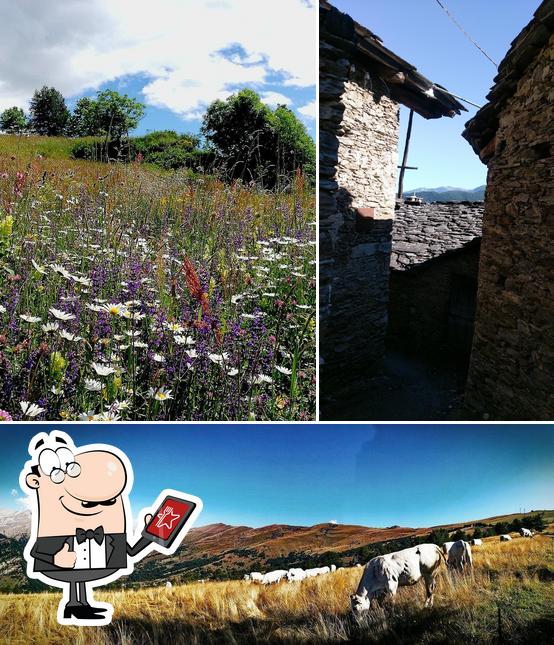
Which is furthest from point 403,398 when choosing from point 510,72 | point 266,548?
point 266,548

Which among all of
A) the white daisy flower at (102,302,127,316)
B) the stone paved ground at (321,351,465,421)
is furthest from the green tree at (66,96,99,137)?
the stone paved ground at (321,351,465,421)

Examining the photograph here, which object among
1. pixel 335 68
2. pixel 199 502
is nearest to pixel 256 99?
pixel 199 502

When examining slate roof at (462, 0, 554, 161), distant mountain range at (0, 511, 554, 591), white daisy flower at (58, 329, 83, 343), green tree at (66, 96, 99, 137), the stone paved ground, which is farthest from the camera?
the stone paved ground

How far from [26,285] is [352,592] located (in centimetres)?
197

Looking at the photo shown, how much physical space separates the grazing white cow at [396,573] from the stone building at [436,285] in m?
7.05

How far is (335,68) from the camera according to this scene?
4.38 m

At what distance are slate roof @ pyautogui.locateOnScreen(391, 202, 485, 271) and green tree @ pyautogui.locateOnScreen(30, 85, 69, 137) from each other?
268 inches

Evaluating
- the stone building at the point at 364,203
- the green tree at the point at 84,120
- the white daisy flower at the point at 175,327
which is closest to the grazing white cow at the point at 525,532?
the white daisy flower at the point at 175,327

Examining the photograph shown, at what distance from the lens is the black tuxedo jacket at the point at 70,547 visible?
1921 mm

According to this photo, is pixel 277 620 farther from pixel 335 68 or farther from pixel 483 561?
pixel 335 68

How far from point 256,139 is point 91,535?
2.11m

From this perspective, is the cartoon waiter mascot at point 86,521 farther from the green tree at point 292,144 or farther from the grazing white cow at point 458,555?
the green tree at point 292,144

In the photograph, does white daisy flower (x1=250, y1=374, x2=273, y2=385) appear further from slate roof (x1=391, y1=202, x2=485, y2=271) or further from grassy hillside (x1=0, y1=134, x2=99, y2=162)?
slate roof (x1=391, y1=202, x2=485, y2=271)

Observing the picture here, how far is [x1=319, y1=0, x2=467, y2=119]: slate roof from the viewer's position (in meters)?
4.09
